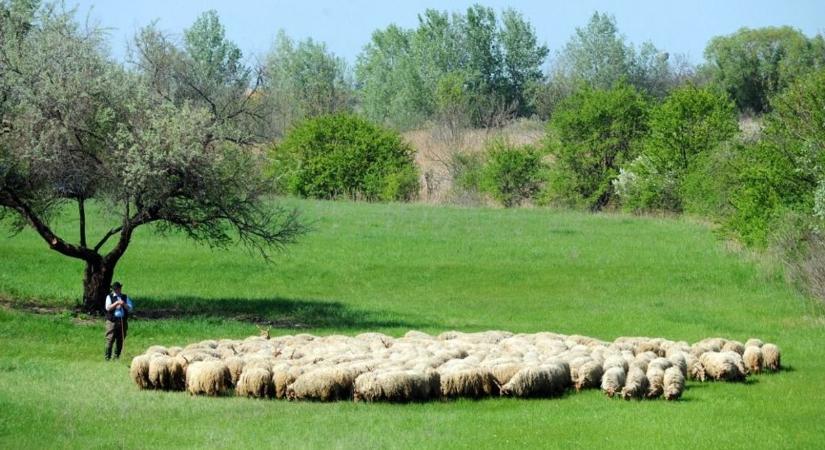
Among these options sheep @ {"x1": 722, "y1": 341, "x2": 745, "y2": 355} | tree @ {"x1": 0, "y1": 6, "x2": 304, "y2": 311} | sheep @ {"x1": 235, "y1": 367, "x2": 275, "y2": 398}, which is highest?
tree @ {"x1": 0, "y1": 6, "x2": 304, "y2": 311}

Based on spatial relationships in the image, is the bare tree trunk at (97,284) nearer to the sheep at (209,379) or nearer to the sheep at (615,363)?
the sheep at (209,379)

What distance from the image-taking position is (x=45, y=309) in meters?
37.2

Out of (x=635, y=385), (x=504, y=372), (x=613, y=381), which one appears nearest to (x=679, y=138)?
(x=613, y=381)

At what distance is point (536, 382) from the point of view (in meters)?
22.9

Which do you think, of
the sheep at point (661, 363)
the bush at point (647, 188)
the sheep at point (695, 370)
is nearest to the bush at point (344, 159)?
the bush at point (647, 188)

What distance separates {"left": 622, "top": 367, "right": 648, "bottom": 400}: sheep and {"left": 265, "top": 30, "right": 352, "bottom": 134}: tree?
100.0 meters

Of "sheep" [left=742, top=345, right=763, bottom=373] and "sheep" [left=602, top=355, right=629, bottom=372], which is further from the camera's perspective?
"sheep" [left=742, top=345, right=763, bottom=373]

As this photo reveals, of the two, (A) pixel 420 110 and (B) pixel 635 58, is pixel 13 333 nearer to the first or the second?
(A) pixel 420 110

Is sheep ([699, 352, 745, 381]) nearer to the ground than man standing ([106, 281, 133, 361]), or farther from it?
nearer to the ground

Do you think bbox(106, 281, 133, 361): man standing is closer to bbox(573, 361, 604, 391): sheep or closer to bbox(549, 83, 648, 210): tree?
bbox(573, 361, 604, 391): sheep

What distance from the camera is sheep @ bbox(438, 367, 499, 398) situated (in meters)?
22.8

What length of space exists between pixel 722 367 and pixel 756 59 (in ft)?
340

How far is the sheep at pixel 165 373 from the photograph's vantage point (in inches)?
926

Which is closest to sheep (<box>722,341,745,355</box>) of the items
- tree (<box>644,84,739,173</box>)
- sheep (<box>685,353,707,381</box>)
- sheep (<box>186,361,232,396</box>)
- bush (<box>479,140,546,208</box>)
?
sheep (<box>685,353,707,381</box>)
